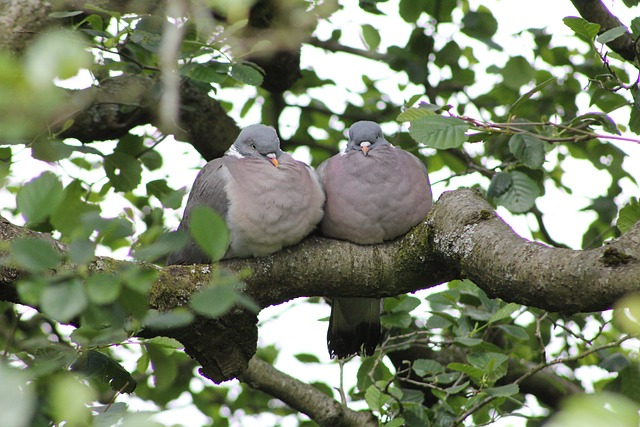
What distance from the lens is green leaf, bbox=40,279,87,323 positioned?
3.54 ft

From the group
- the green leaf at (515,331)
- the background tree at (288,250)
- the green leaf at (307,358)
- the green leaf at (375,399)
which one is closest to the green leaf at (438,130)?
the background tree at (288,250)

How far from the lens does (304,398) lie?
138 inches


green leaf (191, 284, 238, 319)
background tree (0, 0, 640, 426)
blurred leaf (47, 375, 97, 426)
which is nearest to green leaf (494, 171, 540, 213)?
background tree (0, 0, 640, 426)

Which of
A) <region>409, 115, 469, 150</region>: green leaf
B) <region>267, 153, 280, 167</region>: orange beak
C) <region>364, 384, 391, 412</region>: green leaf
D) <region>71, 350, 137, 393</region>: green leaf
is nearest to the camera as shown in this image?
<region>71, 350, 137, 393</region>: green leaf

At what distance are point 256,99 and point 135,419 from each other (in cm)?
406

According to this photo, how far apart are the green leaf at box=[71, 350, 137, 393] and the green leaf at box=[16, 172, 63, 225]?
35.2 inches

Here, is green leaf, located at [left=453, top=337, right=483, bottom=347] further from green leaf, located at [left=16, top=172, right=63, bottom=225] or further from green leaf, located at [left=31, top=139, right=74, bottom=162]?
green leaf, located at [left=16, top=172, right=63, bottom=225]

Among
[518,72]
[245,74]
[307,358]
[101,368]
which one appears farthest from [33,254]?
[518,72]

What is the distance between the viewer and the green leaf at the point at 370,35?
13.1 feet

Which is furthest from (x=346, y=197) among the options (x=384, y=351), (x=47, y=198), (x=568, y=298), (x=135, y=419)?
(x=135, y=419)

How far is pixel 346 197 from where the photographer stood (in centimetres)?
286

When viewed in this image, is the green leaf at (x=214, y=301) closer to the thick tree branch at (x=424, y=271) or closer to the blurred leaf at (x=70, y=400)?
the blurred leaf at (x=70, y=400)

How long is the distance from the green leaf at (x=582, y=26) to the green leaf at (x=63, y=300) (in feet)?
6.02

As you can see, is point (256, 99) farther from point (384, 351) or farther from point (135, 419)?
point (135, 419)
